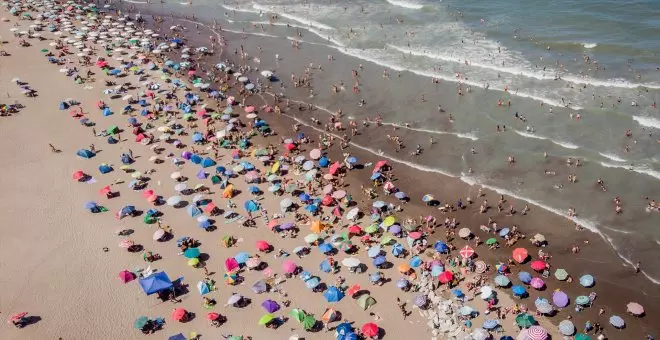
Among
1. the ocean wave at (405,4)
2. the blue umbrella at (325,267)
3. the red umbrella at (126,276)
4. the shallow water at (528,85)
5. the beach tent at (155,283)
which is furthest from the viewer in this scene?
the ocean wave at (405,4)

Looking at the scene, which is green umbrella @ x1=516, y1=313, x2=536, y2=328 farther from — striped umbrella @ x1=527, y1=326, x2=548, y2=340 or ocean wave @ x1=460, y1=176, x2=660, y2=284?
ocean wave @ x1=460, y1=176, x2=660, y2=284

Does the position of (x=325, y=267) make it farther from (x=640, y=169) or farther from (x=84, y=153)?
(x=640, y=169)

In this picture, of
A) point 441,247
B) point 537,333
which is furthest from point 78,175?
point 537,333

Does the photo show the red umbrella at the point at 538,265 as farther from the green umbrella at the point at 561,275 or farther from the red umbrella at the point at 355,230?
the red umbrella at the point at 355,230

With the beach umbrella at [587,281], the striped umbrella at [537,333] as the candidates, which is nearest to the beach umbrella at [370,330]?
the striped umbrella at [537,333]

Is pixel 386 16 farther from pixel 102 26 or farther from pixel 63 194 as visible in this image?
pixel 63 194

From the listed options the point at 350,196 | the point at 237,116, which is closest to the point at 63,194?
the point at 237,116

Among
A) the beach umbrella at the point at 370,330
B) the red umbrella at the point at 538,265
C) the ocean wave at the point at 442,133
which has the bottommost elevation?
the beach umbrella at the point at 370,330

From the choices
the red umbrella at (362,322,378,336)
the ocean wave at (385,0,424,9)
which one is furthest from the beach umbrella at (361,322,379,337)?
the ocean wave at (385,0,424,9)
